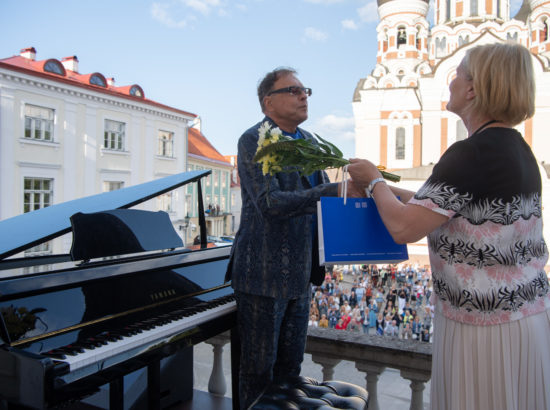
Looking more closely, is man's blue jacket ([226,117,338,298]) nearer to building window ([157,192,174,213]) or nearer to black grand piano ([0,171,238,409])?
black grand piano ([0,171,238,409])

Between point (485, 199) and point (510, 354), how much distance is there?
0.47 m

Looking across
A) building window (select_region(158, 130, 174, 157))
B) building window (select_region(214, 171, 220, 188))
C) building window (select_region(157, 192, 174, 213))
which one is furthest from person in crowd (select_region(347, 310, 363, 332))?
building window (select_region(214, 171, 220, 188))

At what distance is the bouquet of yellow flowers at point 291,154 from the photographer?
1662 millimetres

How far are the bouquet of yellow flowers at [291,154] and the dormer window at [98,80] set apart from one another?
19.4m

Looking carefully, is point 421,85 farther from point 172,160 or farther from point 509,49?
point 509,49

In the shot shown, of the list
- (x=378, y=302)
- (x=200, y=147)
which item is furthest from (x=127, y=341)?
(x=200, y=147)

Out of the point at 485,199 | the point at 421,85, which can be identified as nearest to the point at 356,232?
the point at 485,199

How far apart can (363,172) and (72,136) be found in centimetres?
1841

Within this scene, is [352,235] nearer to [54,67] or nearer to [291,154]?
[291,154]

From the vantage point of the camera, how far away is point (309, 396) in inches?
78.0

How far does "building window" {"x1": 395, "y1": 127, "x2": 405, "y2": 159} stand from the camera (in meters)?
29.0

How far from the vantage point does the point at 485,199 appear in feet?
4.22

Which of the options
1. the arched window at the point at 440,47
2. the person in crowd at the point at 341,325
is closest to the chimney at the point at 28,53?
the person in crowd at the point at 341,325

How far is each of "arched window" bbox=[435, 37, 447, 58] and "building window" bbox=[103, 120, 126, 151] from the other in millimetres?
24683
